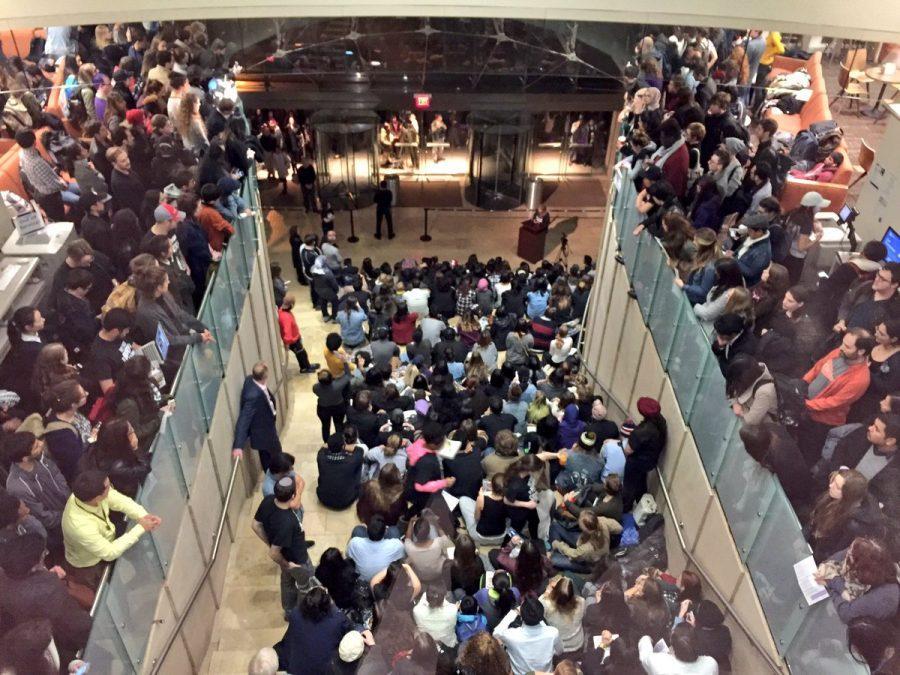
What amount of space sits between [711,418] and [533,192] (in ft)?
36.1

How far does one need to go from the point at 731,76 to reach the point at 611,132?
18.4 ft

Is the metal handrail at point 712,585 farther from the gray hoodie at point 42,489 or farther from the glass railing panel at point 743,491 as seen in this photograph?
the gray hoodie at point 42,489

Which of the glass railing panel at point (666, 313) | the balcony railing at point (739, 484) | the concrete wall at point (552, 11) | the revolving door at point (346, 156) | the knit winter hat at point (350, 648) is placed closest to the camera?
the balcony railing at point (739, 484)

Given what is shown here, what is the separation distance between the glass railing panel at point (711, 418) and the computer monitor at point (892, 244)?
Answer: 267cm

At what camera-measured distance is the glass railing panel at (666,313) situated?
6.98 meters

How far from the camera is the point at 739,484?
5562 mm

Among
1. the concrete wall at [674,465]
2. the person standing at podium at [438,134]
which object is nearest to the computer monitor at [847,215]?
the concrete wall at [674,465]

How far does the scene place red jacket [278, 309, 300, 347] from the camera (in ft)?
32.6

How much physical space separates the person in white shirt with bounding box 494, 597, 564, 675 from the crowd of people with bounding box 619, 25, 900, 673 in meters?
1.88

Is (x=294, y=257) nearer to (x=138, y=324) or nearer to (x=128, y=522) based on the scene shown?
(x=138, y=324)

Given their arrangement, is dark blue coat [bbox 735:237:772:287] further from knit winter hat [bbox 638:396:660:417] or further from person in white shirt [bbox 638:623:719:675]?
person in white shirt [bbox 638:623:719:675]

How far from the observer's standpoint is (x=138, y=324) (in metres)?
5.59

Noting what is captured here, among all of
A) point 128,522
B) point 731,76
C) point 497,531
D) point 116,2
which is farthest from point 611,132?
point 128,522

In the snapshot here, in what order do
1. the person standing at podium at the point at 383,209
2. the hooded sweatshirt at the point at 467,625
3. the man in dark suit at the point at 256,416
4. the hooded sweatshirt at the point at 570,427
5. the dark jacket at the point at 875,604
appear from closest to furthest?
the dark jacket at the point at 875,604 < the hooded sweatshirt at the point at 467,625 < the man in dark suit at the point at 256,416 < the hooded sweatshirt at the point at 570,427 < the person standing at podium at the point at 383,209
